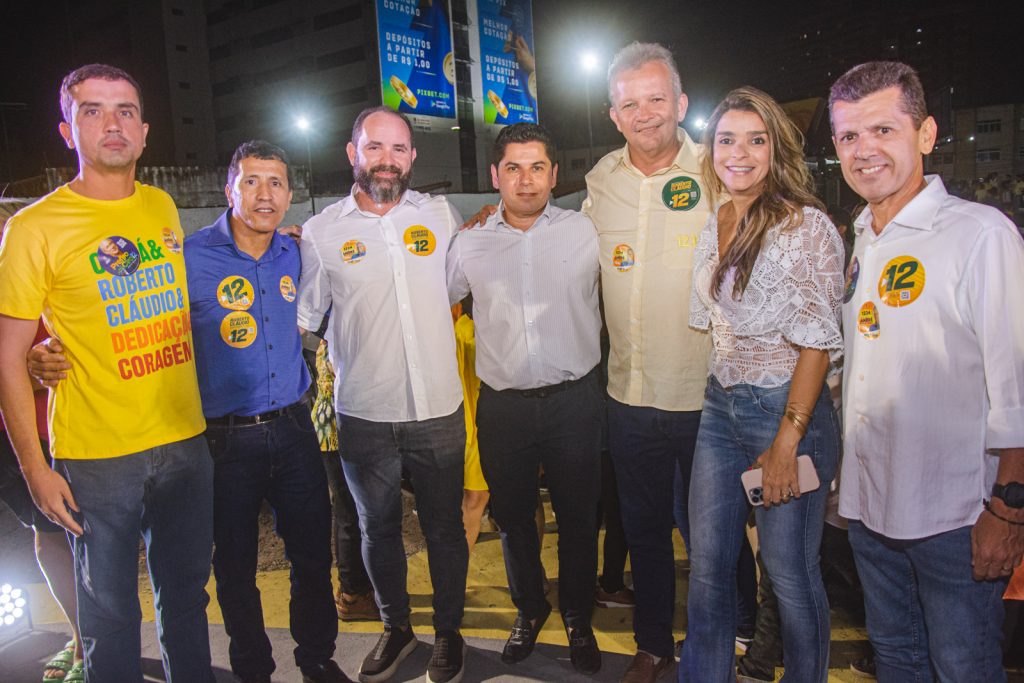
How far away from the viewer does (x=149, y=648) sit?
354 centimetres

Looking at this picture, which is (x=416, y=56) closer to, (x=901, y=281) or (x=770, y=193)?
(x=770, y=193)

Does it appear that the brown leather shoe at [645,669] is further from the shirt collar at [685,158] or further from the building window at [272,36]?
the building window at [272,36]

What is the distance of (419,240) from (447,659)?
206 centimetres

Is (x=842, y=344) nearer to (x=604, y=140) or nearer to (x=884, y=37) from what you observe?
(x=884, y=37)

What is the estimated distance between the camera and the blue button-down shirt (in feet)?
9.36

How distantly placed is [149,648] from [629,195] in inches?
138

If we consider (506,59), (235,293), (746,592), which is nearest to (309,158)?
(506,59)

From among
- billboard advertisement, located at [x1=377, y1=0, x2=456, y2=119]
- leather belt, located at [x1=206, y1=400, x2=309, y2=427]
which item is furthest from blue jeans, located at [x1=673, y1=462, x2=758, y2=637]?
billboard advertisement, located at [x1=377, y1=0, x2=456, y2=119]

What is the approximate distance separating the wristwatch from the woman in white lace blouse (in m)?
0.49

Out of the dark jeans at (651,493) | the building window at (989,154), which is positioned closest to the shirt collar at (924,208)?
the dark jeans at (651,493)

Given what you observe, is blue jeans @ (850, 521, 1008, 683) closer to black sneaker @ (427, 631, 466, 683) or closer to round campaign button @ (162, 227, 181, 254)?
black sneaker @ (427, 631, 466, 683)

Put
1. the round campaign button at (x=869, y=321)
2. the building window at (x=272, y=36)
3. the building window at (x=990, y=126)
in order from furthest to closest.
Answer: the building window at (x=990, y=126) → the building window at (x=272, y=36) → the round campaign button at (x=869, y=321)

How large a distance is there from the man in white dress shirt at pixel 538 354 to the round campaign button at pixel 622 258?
119 millimetres

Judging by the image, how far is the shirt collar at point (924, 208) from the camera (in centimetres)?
198
